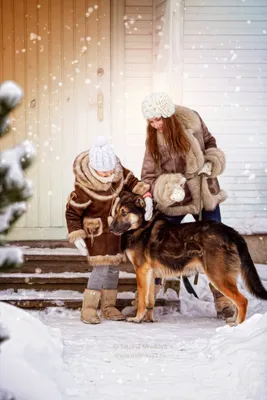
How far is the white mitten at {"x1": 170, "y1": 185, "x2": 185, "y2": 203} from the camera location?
16.6ft

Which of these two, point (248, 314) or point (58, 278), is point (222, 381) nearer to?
point (248, 314)

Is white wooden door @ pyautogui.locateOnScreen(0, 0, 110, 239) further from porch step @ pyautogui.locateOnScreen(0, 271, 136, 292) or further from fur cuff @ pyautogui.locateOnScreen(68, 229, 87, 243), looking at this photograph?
fur cuff @ pyautogui.locateOnScreen(68, 229, 87, 243)

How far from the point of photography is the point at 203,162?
523cm

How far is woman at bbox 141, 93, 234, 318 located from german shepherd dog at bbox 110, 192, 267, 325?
0.19 m

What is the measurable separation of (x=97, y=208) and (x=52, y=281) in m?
0.92

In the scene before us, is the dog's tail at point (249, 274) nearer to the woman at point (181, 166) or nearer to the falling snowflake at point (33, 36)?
the woman at point (181, 166)

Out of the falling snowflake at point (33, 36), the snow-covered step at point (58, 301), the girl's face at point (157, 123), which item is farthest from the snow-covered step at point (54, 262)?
the falling snowflake at point (33, 36)

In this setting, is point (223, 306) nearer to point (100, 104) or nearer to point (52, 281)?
point (52, 281)

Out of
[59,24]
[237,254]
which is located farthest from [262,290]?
[59,24]

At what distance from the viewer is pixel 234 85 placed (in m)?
6.54

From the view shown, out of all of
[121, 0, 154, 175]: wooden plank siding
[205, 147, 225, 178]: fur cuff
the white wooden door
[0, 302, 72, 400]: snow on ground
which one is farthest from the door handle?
[0, 302, 72, 400]: snow on ground

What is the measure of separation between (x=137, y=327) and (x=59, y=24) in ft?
9.29

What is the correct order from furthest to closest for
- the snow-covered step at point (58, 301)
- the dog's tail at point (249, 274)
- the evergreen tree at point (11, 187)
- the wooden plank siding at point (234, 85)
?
the wooden plank siding at point (234, 85) → the snow-covered step at point (58, 301) → the dog's tail at point (249, 274) → the evergreen tree at point (11, 187)

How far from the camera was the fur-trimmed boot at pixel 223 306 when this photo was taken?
5.25 metres
